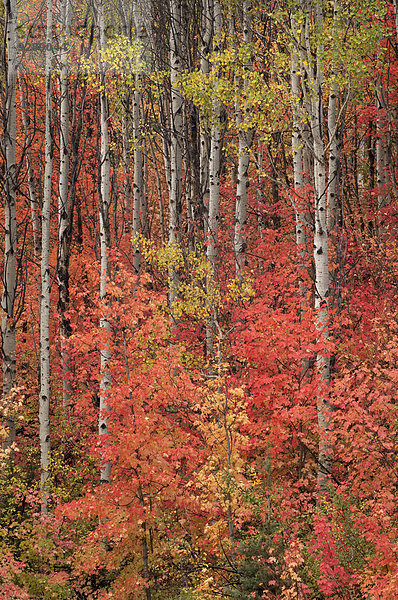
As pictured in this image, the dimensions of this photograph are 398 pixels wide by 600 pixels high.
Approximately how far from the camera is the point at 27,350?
15555mm

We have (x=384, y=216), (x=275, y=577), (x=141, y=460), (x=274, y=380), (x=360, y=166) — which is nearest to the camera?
(x=275, y=577)

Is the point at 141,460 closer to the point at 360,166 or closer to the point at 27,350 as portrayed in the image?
the point at 27,350

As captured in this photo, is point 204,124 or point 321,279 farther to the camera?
point 204,124

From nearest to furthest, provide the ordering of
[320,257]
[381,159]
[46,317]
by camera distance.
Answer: [320,257]
[46,317]
[381,159]

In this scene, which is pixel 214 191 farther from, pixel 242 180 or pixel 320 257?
pixel 320 257

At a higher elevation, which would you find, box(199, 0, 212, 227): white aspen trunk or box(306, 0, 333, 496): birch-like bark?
box(199, 0, 212, 227): white aspen trunk

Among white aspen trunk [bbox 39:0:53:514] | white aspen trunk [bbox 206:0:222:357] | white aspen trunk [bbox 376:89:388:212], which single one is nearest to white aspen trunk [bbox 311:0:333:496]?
white aspen trunk [bbox 206:0:222:357]

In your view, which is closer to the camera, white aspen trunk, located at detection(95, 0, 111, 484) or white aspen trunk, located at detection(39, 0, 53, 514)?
white aspen trunk, located at detection(95, 0, 111, 484)

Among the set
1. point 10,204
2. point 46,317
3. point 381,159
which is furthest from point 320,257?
point 381,159

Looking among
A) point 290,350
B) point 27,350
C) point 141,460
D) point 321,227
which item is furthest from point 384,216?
point 27,350

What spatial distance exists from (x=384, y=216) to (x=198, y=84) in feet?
20.7

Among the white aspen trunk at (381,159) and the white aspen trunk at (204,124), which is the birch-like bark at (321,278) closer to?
the white aspen trunk at (204,124)

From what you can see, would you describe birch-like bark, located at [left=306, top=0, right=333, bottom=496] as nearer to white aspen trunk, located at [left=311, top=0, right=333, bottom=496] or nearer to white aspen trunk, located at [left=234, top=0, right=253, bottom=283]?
white aspen trunk, located at [left=311, top=0, right=333, bottom=496]

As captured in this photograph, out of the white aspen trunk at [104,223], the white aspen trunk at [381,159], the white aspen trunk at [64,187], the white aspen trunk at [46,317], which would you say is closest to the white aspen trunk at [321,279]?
the white aspen trunk at [104,223]
